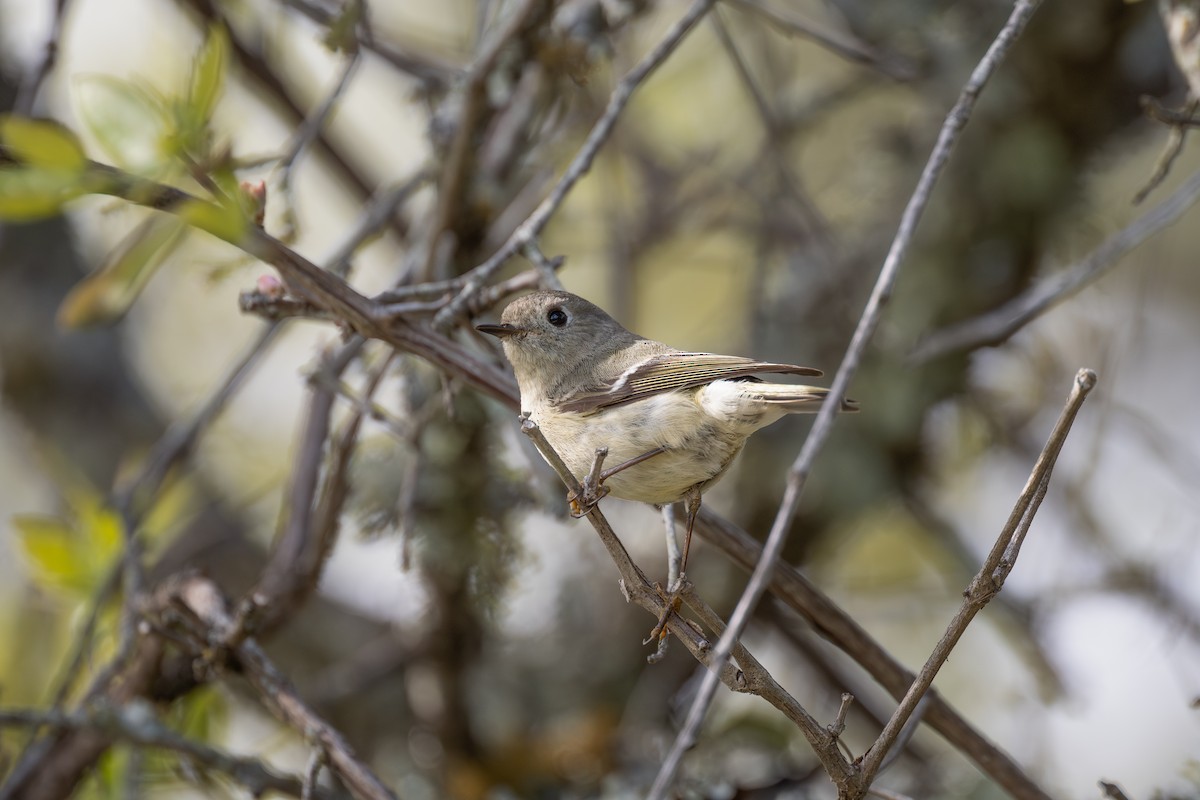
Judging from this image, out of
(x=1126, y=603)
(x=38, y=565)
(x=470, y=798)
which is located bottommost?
(x=38, y=565)

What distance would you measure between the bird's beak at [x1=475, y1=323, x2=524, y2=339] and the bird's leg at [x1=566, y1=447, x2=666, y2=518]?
1.36ft

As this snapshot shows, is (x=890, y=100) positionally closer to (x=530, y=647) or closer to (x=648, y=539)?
(x=648, y=539)

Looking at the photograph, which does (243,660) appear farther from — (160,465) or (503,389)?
(503,389)

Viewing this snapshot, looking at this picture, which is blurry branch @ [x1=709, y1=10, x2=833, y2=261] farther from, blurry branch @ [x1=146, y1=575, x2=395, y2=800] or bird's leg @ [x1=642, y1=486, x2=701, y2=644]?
blurry branch @ [x1=146, y1=575, x2=395, y2=800]

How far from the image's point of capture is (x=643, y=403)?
71.2 inches

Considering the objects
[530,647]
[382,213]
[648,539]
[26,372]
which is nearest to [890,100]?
[648,539]

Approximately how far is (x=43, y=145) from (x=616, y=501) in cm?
216

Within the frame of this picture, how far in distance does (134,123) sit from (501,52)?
2.52ft

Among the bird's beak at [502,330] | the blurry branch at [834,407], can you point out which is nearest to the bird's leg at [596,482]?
the blurry branch at [834,407]

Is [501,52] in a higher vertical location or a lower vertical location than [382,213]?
higher

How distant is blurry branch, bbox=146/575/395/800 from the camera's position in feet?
5.83

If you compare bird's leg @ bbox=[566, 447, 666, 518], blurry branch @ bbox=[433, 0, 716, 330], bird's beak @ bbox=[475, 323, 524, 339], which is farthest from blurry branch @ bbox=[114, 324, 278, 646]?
bird's leg @ bbox=[566, 447, 666, 518]

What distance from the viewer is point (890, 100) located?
4477mm

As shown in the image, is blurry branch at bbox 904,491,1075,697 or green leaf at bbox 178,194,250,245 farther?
blurry branch at bbox 904,491,1075,697
